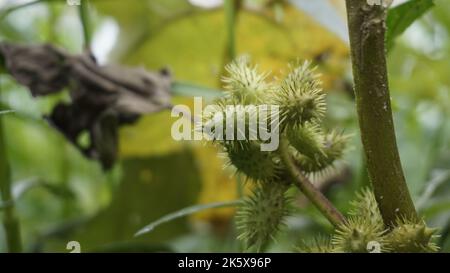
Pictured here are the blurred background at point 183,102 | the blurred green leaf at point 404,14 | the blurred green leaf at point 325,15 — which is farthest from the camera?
the blurred background at point 183,102

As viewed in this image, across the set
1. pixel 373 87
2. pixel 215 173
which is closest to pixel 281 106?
pixel 373 87

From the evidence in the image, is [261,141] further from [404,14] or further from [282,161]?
[404,14]

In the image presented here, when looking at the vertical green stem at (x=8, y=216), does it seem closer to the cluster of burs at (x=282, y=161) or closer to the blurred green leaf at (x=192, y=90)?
the blurred green leaf at (x=192, y=90)

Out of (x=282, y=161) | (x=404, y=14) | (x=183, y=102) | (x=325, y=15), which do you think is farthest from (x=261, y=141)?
(x=183, y=102)

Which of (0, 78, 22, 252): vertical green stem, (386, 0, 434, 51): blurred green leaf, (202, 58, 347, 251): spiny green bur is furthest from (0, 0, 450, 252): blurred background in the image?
(202, 58, 347, 251): spiny green bur

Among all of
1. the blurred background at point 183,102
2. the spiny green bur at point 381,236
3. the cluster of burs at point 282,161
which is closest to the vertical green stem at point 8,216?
the blurred background at point 183,102
